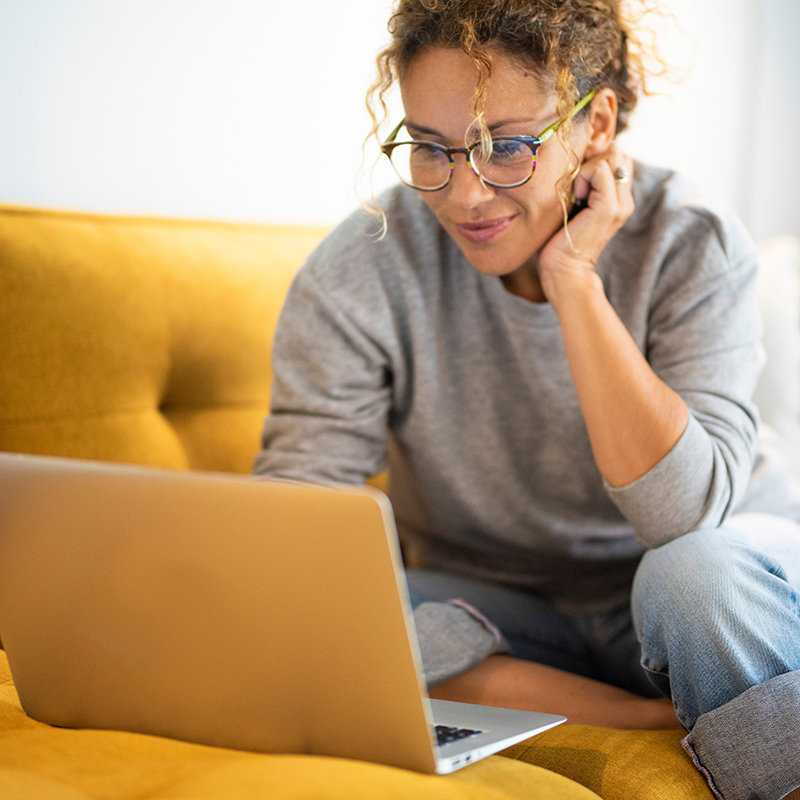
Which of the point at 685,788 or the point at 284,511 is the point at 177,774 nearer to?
the point at 284,511

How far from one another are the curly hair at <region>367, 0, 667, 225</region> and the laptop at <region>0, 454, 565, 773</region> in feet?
1.81

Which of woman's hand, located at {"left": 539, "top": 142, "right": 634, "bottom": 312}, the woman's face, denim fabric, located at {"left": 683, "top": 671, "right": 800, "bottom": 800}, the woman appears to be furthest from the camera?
woman's hand, located at {"left": 539, "top": 142, "right": 634, "bottom": 312}

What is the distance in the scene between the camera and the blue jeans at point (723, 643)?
67cm

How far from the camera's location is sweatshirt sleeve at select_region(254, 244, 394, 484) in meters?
1.04

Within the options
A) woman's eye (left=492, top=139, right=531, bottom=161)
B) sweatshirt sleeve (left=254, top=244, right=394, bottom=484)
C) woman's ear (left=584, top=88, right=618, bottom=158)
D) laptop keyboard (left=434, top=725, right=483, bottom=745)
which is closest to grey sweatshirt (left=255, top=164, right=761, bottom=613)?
sweatshirt sleeve (left=254, top=244, right=394, bottom=484)

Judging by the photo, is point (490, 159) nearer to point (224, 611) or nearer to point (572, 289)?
point (572, 289)

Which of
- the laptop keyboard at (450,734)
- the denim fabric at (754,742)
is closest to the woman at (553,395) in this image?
the denim fabric at (754,742)

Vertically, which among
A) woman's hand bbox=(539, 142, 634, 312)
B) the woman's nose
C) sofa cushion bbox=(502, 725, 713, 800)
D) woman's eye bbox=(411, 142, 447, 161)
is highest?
woman's eye bbox=(411, 142, 447, 161)

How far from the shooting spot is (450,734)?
0.60 metres

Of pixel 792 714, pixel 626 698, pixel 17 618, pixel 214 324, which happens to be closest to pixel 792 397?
pixel 626 698

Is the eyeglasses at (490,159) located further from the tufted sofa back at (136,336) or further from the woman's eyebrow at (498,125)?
the tufted sofa back at (136,336)

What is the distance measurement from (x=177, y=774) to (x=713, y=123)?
2165 millimetres

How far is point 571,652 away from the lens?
115 centimetres

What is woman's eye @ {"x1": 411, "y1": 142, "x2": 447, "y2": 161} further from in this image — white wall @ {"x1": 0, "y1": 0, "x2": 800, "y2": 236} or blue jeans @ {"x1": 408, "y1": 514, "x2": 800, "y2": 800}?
blue jeans @ {"x1": 408, "y1": 514, "x2": 800, "y2": 800}
